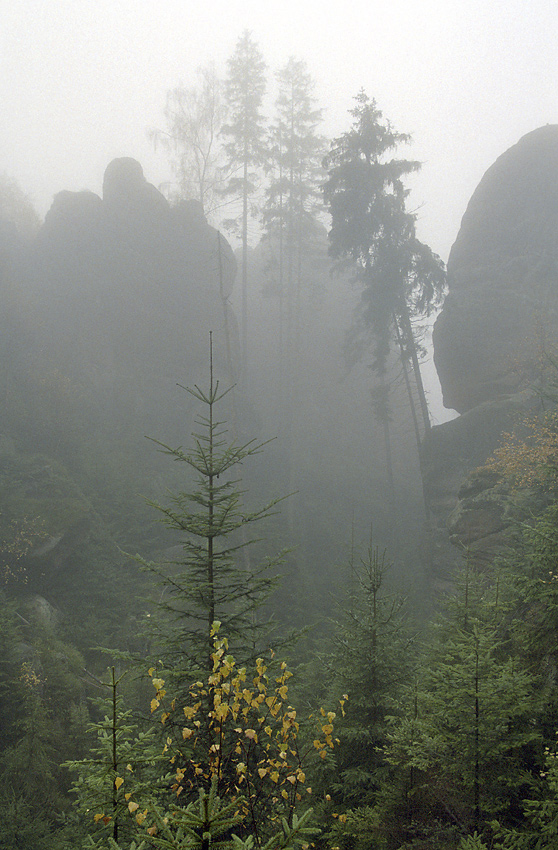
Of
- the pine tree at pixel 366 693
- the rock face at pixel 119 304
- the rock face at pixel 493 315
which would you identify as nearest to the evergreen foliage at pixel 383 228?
the rock face at pixel 493 315

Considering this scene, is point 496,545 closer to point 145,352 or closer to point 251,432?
point 251,432

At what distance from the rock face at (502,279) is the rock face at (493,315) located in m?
0.05

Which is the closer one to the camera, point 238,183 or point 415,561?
point 415,561

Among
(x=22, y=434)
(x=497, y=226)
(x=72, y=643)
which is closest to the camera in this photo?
(x=72, y=643)

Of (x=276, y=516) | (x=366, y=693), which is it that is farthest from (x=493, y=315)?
(x=366, y=693)

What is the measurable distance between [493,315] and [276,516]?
1395cm

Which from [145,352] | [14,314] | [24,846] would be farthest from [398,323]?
[24,846]

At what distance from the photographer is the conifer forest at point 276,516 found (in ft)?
13.6

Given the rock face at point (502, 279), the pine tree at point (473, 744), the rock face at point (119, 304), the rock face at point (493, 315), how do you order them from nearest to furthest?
the pine tree at point (473, 744)
the rock face at point (493, 315)
the rock face at point (502, 279)
the rock face at point (119, 304)

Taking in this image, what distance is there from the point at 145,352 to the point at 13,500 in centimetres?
1234

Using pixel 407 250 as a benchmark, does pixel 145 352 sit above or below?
below

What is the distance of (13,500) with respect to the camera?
14.4 meters

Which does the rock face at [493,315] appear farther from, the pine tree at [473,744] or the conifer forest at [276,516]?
the pine tree at [473,744]

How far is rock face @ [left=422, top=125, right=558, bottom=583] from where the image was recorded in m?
19.0
